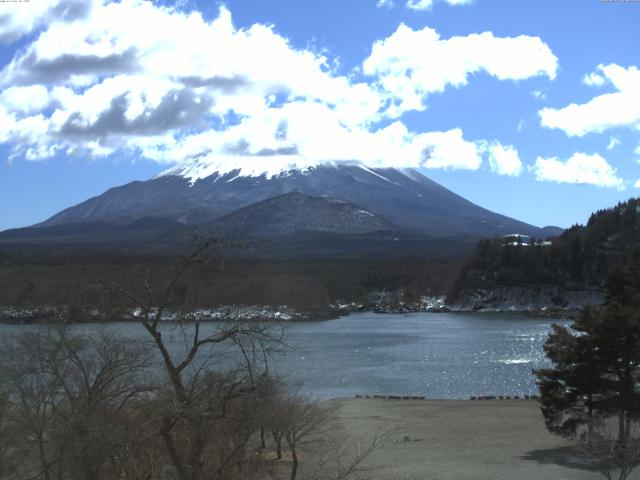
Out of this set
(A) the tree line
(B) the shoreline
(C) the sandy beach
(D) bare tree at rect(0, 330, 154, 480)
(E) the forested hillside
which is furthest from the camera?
(E) the forested hillside

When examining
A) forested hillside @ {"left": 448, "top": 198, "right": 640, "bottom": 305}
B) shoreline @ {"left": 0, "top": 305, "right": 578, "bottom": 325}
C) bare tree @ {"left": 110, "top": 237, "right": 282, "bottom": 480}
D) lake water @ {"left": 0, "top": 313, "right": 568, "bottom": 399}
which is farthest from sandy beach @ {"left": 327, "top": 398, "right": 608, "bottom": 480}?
forested hillside @ {"left": 448, "top": 198, "right": 640, "bottom": 305}

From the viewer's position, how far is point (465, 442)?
26641mm

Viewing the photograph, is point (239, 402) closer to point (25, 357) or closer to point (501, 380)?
point (25, 357)

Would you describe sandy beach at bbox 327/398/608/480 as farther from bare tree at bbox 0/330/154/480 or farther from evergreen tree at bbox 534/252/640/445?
bare tree at bbox 0/330/154/480

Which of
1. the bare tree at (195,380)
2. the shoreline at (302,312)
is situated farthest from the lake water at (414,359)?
the bare tree at (195,380)

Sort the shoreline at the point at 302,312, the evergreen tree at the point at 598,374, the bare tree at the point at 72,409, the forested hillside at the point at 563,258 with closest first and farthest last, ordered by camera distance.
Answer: the bare tree at the point at 72,409 → the evergreen tree at the point at 598,374 → the shoreline at the point at 302,312 → the forested hillside at the point at 563,258

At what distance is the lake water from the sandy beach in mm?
3591

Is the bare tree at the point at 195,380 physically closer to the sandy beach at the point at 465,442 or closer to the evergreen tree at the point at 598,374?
the sandy beach at the point at 465,442

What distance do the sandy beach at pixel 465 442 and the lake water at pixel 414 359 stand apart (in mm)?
3591

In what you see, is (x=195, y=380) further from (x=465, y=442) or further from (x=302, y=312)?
(x=302, y=312)

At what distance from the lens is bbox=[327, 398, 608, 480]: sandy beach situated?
68.9 feet

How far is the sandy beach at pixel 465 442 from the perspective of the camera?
21000 mm

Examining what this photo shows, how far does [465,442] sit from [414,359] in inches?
1131

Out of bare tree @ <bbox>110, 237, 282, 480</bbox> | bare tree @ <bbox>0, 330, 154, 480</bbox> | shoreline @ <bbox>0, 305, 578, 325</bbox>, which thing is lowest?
shoreline @ <bbox>0, 305, 578, 325</bbox>
